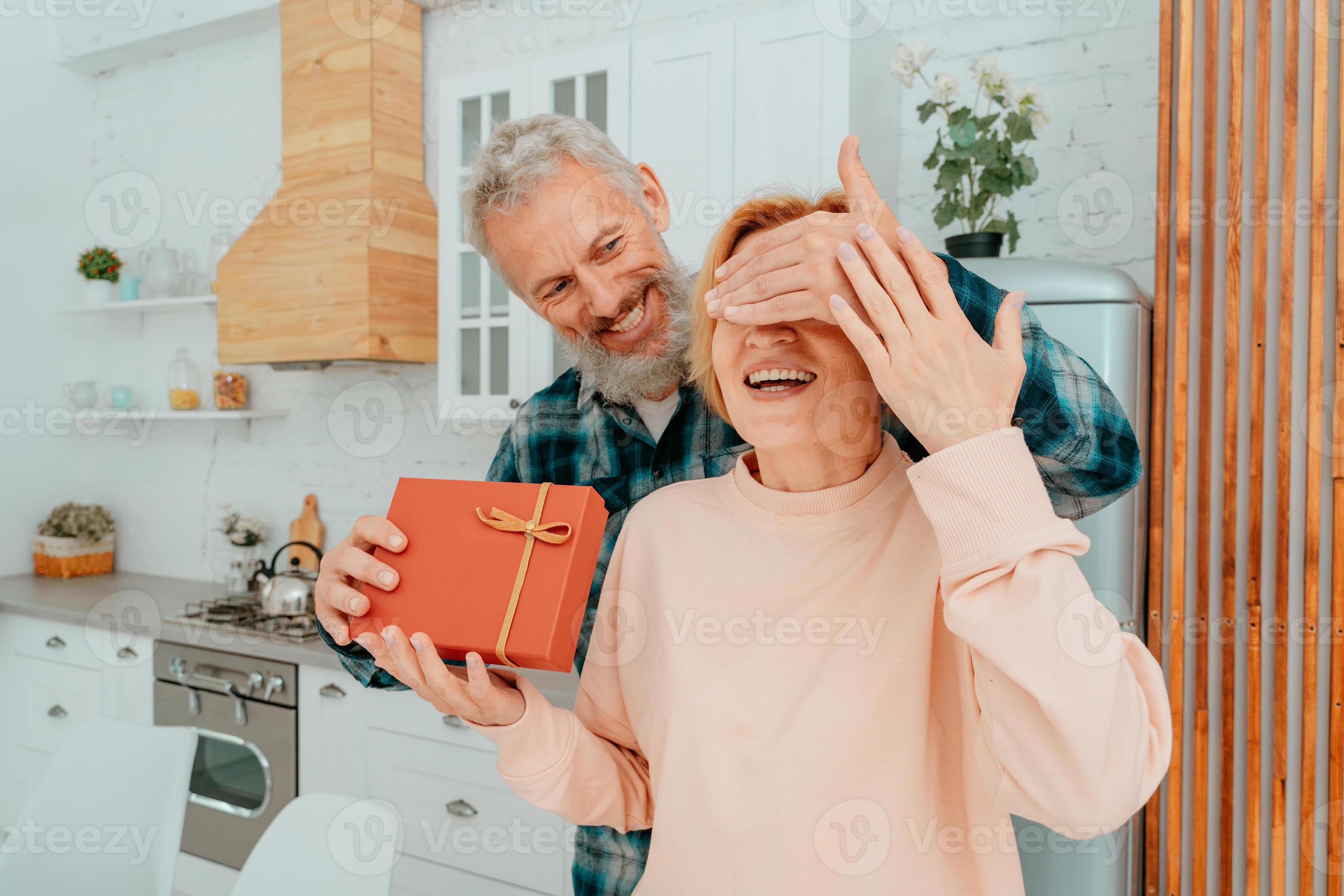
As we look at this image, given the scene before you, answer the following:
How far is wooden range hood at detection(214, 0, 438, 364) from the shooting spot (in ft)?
9.27

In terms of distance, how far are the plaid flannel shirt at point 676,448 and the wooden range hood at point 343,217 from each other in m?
1.50

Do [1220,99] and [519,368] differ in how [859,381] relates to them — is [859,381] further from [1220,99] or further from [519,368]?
[519,368]

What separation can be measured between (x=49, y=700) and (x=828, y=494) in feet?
11.4

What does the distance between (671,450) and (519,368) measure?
1.22 metres

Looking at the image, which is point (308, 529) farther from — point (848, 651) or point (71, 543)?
point (848, 651)

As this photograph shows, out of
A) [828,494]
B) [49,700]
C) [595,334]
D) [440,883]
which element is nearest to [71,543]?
[49,700]

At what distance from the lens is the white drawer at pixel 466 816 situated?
2229 mm

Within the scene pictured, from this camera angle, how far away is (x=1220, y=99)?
177 cm

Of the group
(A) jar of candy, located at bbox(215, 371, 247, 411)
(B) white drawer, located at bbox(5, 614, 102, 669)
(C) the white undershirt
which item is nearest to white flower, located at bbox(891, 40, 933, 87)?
(C) the white undershirt

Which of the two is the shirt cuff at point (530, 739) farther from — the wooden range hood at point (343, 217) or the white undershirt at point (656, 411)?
the wooden range hood at point (343, 217)

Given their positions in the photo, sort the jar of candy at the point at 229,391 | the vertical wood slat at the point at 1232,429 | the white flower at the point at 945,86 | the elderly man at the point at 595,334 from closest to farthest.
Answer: the elderly man at the point at 595,334 < the vertical wood slat at the point at 1232,429 < the white flower at the point at 945,86 < the jar of candy at the point at 229,391

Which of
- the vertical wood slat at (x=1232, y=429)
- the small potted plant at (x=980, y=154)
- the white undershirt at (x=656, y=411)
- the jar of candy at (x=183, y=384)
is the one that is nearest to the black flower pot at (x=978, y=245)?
the small potted plant at (x=980, y=154)

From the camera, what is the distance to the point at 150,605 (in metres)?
3.20

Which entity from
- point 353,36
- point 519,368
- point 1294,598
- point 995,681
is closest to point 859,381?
point 995,681
